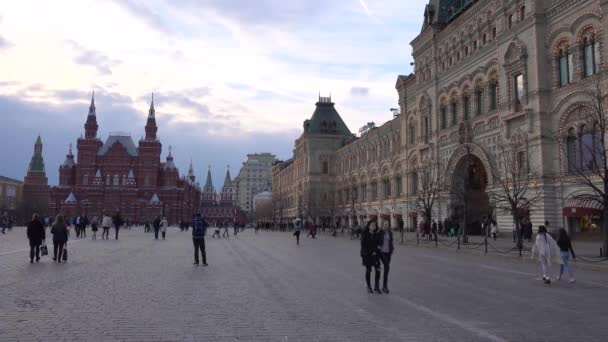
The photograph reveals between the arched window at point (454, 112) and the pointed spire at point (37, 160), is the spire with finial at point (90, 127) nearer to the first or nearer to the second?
the pointed spire at point (37, 160)

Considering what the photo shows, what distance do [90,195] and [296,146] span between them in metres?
54.7

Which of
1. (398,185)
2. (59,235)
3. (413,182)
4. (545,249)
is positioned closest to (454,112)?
(413,182)

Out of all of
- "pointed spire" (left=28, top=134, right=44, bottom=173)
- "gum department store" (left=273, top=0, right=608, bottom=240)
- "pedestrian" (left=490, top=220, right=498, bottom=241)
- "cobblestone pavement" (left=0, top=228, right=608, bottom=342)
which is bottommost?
"cobblestone pavement" (left=0, top=228, right=608, bottom=342)

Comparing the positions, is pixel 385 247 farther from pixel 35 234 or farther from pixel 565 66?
pixel 565 66

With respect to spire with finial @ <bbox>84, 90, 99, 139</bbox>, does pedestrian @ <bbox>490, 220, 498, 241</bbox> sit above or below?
below

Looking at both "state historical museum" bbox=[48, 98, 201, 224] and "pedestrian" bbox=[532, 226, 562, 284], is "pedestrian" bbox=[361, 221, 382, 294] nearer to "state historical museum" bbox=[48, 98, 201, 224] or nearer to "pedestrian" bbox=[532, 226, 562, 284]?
"pedestrian" bbox=[532, 226, 562, 284]

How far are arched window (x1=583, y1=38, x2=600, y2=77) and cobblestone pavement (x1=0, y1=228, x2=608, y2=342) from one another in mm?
18263

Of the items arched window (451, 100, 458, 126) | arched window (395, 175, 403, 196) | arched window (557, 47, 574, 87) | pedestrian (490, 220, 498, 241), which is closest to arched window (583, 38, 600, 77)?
A: arched window (557, 47, 574, 87)

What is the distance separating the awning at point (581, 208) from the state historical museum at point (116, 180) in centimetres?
10695

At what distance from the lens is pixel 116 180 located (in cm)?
12950

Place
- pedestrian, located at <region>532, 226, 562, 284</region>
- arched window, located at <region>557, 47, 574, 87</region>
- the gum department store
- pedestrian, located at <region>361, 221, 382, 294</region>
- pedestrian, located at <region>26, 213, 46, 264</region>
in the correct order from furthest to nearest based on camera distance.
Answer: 1. arched window, located at <region>557, 47, 574, 87</region>
2. the gum department store
3. pedestrian, located at <region>26, 213, 46, 264</region>
4. pedestrian, located at <region>532, 226, 562, 284</region>
5. pedestrian, located at <region>361, 221, 382, 294</region>

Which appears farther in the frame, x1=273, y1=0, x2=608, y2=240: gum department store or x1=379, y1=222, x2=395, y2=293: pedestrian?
x1=273, y1=0, x2=608, y2=240: gum department store

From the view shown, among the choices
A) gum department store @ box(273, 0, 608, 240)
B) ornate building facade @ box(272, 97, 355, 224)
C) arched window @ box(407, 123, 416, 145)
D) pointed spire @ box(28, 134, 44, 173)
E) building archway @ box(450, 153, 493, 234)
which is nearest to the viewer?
gum department store @ box(273, 0, 608, 240)

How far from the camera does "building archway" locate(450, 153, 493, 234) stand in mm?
42781
